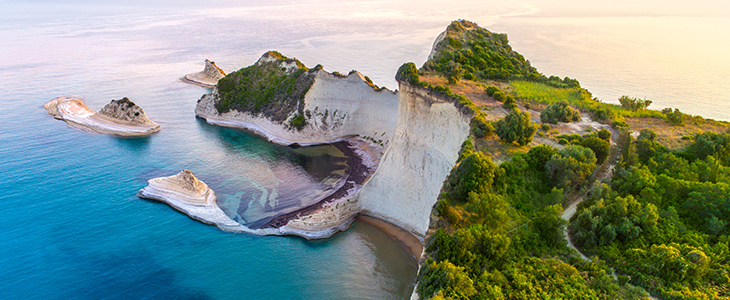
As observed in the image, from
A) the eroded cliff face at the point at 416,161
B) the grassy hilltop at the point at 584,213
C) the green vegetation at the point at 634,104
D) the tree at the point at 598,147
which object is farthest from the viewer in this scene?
the green vegetation at the point at 634,104

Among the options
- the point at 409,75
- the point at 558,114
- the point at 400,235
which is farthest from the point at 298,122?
the point at 558,114

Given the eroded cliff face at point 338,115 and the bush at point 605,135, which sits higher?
the bush at point 605,135

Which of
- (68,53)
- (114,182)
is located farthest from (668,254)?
(68,53)

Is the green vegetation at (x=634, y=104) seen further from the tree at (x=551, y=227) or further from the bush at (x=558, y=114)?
the tree at (x=551, y=227)

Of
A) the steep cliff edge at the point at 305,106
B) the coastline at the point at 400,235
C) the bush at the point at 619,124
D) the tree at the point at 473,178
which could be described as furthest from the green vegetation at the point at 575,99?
the tree at the point at 473,178

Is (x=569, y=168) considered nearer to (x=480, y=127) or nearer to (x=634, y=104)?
(x=480, y=127)

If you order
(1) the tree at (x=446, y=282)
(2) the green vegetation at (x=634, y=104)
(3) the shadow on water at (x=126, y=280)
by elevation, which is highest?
(2) the green vegetation at (x=634, y=104)

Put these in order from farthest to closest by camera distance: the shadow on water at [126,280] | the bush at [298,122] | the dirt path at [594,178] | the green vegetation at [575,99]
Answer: the bush at [298,122] → the green vegetation at [575,99] → the shadow on water at [126,280] → the dirt path at [594,178]
